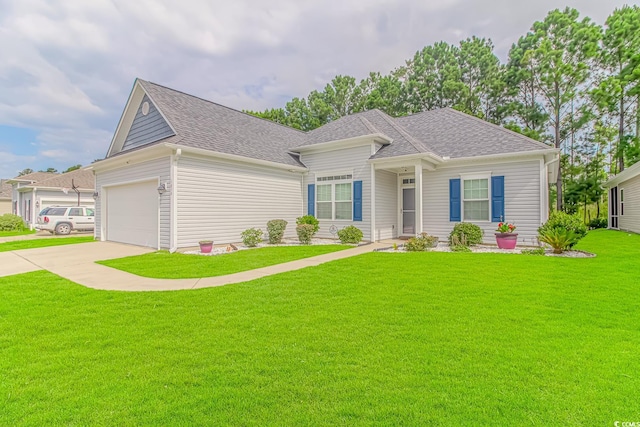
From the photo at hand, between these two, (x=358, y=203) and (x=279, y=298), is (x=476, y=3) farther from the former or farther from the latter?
(x=279, y=298)

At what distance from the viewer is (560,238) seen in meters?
8.91

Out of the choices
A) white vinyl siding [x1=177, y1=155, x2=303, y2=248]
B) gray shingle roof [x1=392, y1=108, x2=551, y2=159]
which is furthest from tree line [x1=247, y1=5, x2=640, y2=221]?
white vinyl siding [x1=177, y1=155, x2=303, y2=248]

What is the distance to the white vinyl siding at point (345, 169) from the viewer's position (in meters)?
12.5

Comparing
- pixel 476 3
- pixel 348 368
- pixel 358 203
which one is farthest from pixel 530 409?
pixel 476 3

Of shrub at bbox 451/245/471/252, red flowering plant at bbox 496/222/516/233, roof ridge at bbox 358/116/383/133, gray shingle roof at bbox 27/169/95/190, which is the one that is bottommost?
shrub at bbox 451/245/471/252

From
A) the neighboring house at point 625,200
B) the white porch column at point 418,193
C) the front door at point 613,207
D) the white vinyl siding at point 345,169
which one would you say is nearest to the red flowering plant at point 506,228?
the white porch column at point 418,193

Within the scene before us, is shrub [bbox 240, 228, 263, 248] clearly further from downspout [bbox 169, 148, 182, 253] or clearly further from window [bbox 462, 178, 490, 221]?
window [bbox 462, 178, 490, 221]

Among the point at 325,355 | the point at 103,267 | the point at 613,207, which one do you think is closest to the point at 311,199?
Result: the point at 103,267

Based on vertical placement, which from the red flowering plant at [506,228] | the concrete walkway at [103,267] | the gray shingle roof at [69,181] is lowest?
the concrete walkway at [103,267]

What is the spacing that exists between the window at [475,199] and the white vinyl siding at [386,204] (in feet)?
9.33

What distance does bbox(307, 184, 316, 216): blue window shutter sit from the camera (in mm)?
14125

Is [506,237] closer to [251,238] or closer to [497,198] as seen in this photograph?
[497,198]

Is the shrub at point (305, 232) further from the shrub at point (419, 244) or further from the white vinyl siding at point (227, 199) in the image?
the shrub at point (419, 244)

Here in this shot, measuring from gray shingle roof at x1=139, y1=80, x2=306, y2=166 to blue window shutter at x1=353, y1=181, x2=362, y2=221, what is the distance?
3072 millimetres
